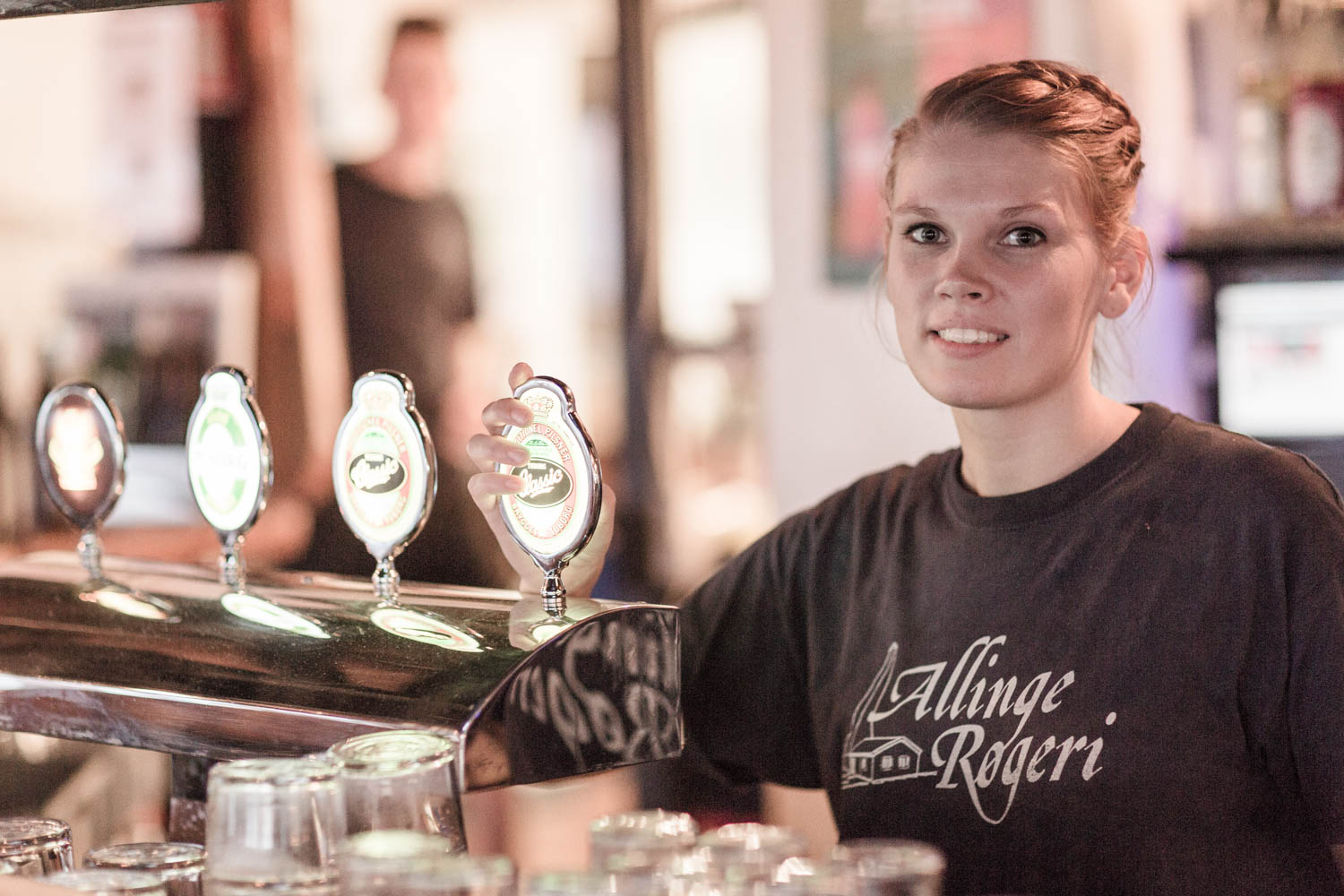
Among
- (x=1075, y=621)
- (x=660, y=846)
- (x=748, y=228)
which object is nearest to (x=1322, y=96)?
(x=748, y=228)

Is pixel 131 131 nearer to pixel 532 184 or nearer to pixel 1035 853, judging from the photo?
pixel 532 184

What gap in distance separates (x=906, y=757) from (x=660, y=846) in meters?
0.62

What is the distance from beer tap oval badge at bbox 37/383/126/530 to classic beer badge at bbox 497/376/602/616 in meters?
0.60

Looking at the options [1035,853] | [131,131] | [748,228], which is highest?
[131,131]

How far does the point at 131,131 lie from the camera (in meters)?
4.83

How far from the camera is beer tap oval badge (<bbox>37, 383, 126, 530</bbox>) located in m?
1.72

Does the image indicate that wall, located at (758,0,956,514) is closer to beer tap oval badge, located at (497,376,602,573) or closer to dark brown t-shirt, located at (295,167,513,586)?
dark brown t-shirt, located at (295,167,513,586)

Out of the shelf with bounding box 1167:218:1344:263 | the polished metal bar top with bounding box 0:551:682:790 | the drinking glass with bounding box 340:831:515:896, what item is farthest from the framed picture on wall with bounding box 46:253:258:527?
the drinking glass with bounding box 340:831:515:896

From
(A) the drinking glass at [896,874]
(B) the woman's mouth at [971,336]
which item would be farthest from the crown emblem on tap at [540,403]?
(A) the drinking glass at [896,874]

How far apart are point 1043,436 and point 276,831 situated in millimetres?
931

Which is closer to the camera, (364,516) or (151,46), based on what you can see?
(364,516)

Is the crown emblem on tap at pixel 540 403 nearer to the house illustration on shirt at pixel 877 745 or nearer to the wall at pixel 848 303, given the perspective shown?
the house illustration on shirt at pixel 877 745

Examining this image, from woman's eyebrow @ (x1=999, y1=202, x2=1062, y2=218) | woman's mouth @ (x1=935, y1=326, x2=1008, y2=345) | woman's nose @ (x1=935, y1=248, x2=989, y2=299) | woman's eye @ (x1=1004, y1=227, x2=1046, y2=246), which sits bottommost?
woman's mouth @ (x1=935, y1=326, x2=1008, y2=345)

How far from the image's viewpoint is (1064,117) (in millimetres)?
1586
